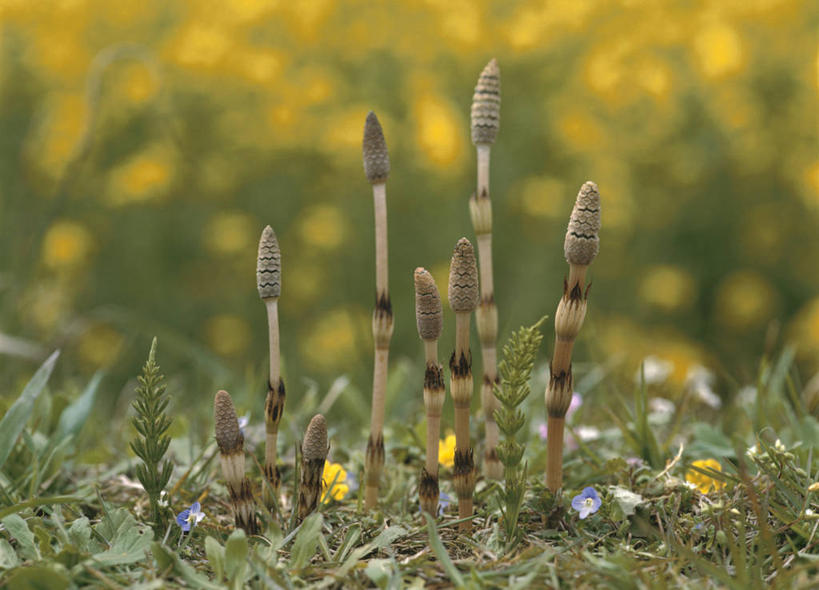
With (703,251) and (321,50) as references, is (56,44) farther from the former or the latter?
(703,251)

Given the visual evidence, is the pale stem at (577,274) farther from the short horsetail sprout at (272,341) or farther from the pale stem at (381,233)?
the short horsetail sprout at (272,341)

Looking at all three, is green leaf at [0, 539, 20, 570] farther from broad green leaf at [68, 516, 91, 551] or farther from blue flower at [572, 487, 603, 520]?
blue flower at [572, 487, 603, 520]

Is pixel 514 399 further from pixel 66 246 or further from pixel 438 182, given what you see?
pixel 66 246

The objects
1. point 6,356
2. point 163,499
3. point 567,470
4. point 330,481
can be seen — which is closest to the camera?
point 163,499

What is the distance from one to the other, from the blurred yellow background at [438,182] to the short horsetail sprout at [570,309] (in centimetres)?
325

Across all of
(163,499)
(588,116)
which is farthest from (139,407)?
(588,116)

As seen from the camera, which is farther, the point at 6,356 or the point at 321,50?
the point at 321,50

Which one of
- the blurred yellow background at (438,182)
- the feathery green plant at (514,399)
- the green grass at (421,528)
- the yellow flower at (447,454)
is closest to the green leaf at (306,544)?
the green grass at (421,528)

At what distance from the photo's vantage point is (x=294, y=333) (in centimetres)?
557

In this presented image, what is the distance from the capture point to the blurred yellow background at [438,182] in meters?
5.25

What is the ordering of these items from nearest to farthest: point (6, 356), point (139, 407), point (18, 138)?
point (139, 407), point (6, 356), point (18, 138)

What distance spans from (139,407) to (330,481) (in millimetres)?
486

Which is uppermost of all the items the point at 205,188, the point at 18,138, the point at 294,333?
the point at 18,138

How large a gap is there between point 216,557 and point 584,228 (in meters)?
0.81
